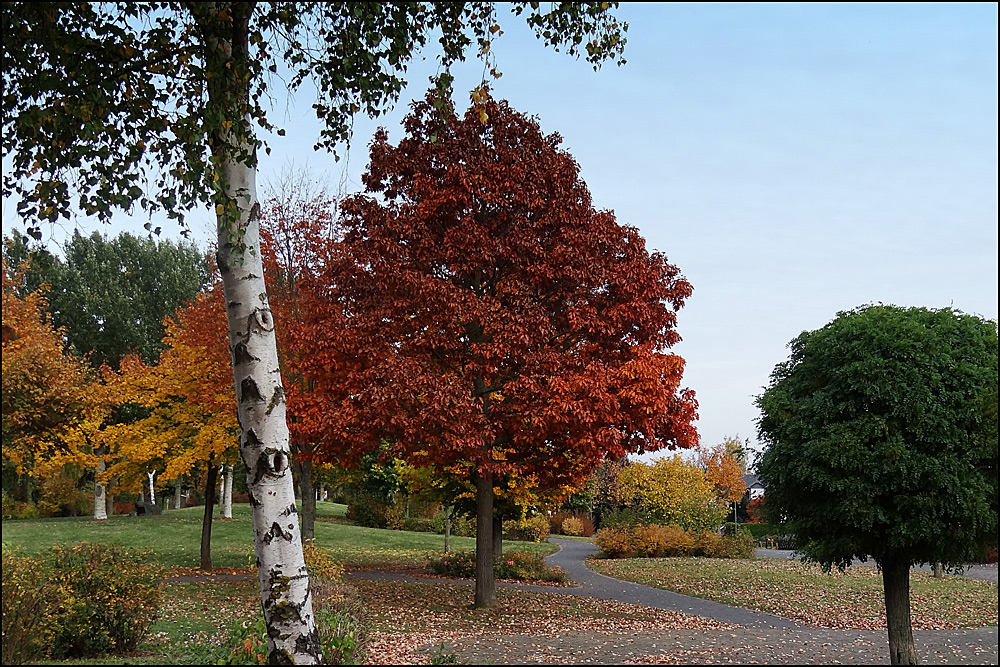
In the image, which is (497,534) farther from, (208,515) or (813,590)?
(813,590)

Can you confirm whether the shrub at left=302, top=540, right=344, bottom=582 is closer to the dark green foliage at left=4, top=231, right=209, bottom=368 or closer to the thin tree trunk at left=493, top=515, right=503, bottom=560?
the thin tree trunk at left=493, top=515, right=503, bottom=560

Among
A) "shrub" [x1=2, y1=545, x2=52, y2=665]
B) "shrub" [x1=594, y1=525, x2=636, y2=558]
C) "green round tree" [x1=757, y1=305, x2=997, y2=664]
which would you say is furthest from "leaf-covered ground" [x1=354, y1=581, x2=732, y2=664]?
"shrub" [x1=594, y1=525, x2=636, y2=558]

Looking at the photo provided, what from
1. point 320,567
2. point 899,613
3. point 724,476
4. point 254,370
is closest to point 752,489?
point 724,476

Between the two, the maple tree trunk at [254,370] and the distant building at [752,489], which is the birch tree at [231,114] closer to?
the maple tree trunk at [254,370]

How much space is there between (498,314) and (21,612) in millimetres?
7669

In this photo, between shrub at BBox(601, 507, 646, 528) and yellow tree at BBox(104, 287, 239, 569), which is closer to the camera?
yellow tree at BBox(104, 287, 239, 569)

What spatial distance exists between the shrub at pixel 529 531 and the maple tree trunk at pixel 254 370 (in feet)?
98.4

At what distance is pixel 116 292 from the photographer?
1539 inches

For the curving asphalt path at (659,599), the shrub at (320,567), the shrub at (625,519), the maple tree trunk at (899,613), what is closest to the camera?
the maple tree trunk at (899,613)

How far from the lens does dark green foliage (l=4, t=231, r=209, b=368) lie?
3856 cm

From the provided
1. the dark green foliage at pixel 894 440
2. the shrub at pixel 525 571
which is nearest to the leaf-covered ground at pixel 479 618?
the shrub at pixel 525 571

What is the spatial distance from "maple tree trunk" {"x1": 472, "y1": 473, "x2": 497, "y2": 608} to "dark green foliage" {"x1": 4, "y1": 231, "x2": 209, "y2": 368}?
27802 millimetres

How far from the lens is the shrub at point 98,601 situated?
8977mm

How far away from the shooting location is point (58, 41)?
6.08 meters
